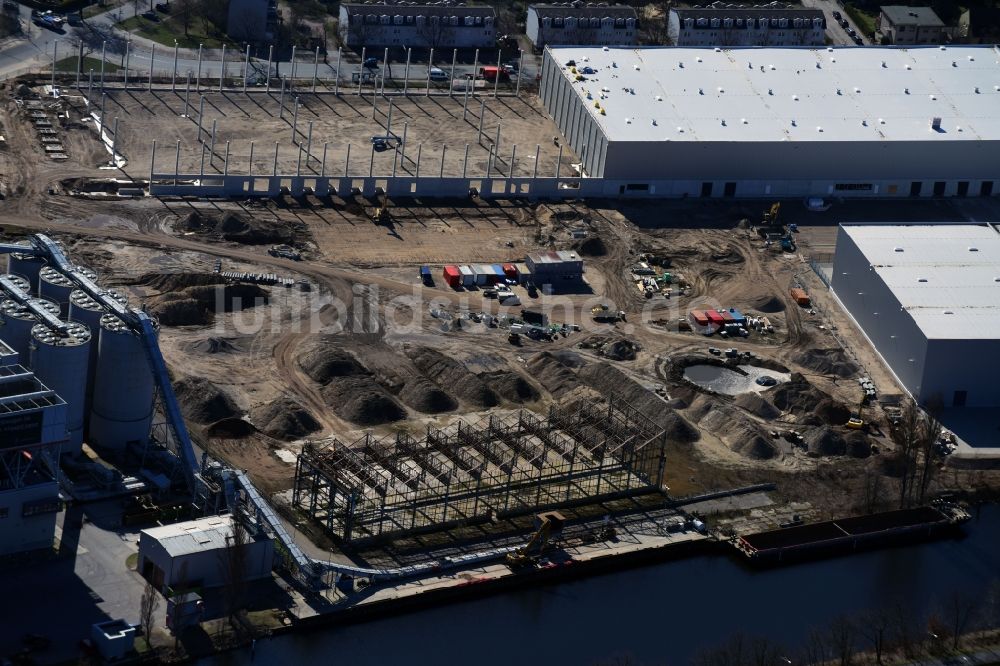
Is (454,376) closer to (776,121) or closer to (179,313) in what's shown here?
(179,313)

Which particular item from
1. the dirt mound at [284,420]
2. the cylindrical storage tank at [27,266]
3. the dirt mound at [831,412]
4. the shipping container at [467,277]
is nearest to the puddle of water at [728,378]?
the dirt mound at [831,412]

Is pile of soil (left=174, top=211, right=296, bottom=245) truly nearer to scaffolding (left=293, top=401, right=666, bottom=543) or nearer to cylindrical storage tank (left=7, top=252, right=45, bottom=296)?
cylindrical storage tank (left=7, top=252, right=45, bottom=296)

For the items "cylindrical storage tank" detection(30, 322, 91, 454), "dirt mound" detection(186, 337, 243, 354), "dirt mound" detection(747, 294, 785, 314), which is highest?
"cylindrical storage tank" detection(30, 322, 91, 454)

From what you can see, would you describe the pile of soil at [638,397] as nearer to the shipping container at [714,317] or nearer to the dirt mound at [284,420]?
the shipping container at [714,317]

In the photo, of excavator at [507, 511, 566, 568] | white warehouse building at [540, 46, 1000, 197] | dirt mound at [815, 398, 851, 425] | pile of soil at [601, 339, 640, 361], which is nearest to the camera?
excavator at [507, 511, 566, 568]

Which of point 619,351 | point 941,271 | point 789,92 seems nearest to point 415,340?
point 619,351

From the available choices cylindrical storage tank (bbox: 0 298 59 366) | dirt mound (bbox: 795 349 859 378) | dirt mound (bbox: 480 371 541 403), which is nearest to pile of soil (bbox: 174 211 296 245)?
dirt mound (bbox: 480 371 541 403)
